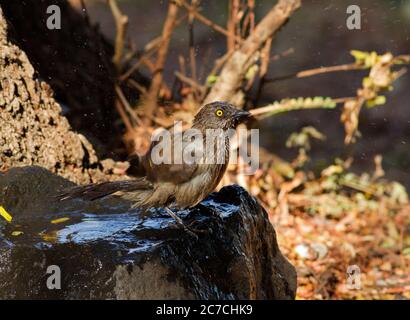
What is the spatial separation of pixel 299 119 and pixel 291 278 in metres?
5.52

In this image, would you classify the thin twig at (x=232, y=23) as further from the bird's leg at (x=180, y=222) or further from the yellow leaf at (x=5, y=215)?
the yellow leaf at (x=5, y=215)

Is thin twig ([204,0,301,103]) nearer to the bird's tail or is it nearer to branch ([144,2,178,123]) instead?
branch ([144,2,178,123])

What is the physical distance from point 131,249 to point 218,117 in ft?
3.91

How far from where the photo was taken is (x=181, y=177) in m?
3.94

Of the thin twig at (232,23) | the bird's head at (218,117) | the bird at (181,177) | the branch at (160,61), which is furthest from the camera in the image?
the thin twig at (232,23)

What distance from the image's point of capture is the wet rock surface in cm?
323

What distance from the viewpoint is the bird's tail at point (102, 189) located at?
4082 mm

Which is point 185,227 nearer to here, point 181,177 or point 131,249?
point 181,177

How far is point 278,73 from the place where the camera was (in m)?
10.4

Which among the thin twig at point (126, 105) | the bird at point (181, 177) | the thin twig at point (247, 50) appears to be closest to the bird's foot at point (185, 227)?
the bird at point (181, 177)

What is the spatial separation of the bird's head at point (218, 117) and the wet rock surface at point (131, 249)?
485 mm

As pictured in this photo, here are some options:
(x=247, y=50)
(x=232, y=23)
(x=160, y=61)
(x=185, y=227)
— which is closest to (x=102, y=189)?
(x=185, y=227)

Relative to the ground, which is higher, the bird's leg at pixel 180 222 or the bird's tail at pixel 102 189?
the bird's tail at pixel 102 189
